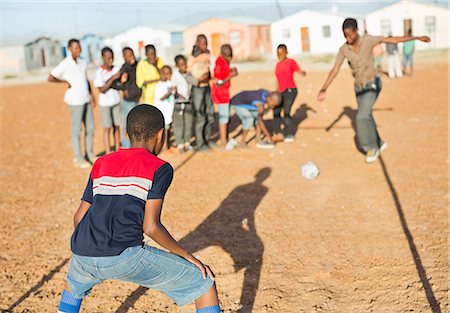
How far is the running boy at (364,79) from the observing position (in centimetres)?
845

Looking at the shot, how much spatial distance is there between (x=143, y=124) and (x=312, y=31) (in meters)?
43.6

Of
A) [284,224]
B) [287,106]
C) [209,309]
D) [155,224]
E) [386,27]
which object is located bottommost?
[284,224]

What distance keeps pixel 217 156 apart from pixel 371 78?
2751 millimetres

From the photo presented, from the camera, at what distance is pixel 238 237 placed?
5.84 meters

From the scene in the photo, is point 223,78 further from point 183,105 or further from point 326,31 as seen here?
point 326,31

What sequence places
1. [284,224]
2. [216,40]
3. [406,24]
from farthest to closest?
1. [216,40]
2. [406,24]
3. [284,224]

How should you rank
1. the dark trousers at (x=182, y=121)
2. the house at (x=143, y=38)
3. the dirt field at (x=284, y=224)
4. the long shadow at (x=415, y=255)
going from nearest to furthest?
the long shadow at (x=415, y=255), the dirt field at (x=284, y=224), the dark trousers at (x=182, y=121), the house at (x=143, y=38)

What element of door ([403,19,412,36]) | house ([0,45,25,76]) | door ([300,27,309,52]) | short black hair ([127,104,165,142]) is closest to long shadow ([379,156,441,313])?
short black hair ([127,104,165,142])

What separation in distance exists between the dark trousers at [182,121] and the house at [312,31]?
35.4m

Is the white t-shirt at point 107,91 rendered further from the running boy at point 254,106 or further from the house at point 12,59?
the house at point 12,59

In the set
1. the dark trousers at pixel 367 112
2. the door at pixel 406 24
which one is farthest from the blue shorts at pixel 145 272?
the door at pixel 406 24

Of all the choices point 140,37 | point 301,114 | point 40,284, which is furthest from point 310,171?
point 140,37

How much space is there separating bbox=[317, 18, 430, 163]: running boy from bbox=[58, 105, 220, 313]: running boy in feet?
18.2

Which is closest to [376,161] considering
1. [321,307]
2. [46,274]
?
[321,307]
